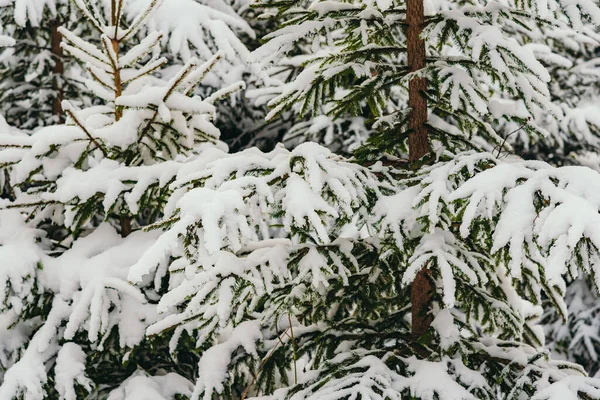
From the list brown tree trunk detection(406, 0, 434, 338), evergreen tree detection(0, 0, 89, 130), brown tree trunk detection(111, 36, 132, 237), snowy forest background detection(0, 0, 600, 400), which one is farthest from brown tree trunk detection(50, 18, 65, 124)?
brown tree trunk detection(406, 0, 434, 338)

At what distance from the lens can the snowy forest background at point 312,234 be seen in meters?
1.83

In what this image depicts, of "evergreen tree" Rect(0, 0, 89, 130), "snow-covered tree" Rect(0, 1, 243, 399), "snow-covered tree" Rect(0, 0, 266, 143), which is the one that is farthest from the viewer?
"evergreen tree" Rect(0, 0, 89, 130)

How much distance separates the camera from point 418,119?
2.65 metres

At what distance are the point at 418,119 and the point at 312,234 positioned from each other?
2.32 feet

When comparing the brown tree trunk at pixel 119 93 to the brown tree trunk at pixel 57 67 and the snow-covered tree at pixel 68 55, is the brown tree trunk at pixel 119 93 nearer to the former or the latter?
the snow-covered tree at pixel 68 55

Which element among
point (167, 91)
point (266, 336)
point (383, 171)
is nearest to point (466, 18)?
point (383, 171)

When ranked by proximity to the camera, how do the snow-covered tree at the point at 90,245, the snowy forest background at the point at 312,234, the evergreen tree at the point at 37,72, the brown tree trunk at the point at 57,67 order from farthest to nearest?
the brown tree trunk at the point at 57,67
the evergreen tree at the point at 37,72
the snow-covered tree at the point at 90,245
the snowy forest background at the point at 312,234

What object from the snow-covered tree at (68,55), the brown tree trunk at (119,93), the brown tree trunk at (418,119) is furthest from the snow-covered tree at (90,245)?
the snow-covered tree at (68,55)

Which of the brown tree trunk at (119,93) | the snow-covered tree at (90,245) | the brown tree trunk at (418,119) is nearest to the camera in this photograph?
the snow-covered tree at (90,245)

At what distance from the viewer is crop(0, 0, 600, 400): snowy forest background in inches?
72.1

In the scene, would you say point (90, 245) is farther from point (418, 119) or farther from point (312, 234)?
point (418, 119)

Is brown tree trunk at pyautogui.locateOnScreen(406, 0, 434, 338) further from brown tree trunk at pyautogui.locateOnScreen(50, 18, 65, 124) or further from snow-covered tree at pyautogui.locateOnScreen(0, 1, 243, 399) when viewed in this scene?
brown tree trunk at pyautogui.locateOnScreen(50, 18, 65, 124)

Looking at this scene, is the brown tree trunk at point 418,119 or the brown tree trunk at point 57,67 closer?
the brown tree trunk at point 418,119

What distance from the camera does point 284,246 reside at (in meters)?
2.36
